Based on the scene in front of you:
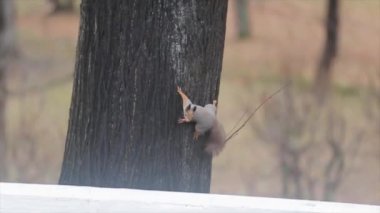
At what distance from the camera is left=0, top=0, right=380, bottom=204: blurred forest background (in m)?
7.69

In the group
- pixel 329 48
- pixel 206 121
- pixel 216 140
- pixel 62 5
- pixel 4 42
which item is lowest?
pixel 4 42

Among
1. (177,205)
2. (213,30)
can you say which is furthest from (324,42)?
(177,205)

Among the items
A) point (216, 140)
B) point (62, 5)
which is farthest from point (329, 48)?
point (216, 140)

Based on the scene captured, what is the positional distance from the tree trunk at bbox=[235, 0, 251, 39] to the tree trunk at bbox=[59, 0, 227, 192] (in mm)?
11244

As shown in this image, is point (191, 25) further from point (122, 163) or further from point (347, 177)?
point (347, 177)

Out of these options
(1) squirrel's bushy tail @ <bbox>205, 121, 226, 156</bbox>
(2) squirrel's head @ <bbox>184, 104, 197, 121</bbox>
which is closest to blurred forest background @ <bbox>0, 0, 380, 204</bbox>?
(1) squirrel's bushy tail @ <bbox>205, 121, 226, 156</bbox>

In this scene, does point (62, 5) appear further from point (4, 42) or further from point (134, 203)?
point (134, 203)

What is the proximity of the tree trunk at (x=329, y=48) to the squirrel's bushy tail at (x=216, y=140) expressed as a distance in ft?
26.0

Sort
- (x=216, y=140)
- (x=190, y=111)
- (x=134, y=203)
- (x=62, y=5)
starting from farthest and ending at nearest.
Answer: (x=62, y=5)
(x=216, y=140)
(x=190, y=111)
(x=134, y=203)

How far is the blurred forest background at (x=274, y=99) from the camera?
25.2 ft

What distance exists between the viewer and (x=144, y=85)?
3.39 meters

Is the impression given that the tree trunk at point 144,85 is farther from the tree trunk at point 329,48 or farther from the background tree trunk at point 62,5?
the background tree trunk at point 62,5

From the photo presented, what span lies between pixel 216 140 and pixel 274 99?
14.7 ft

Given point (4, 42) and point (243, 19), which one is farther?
A: point (243, 19)
